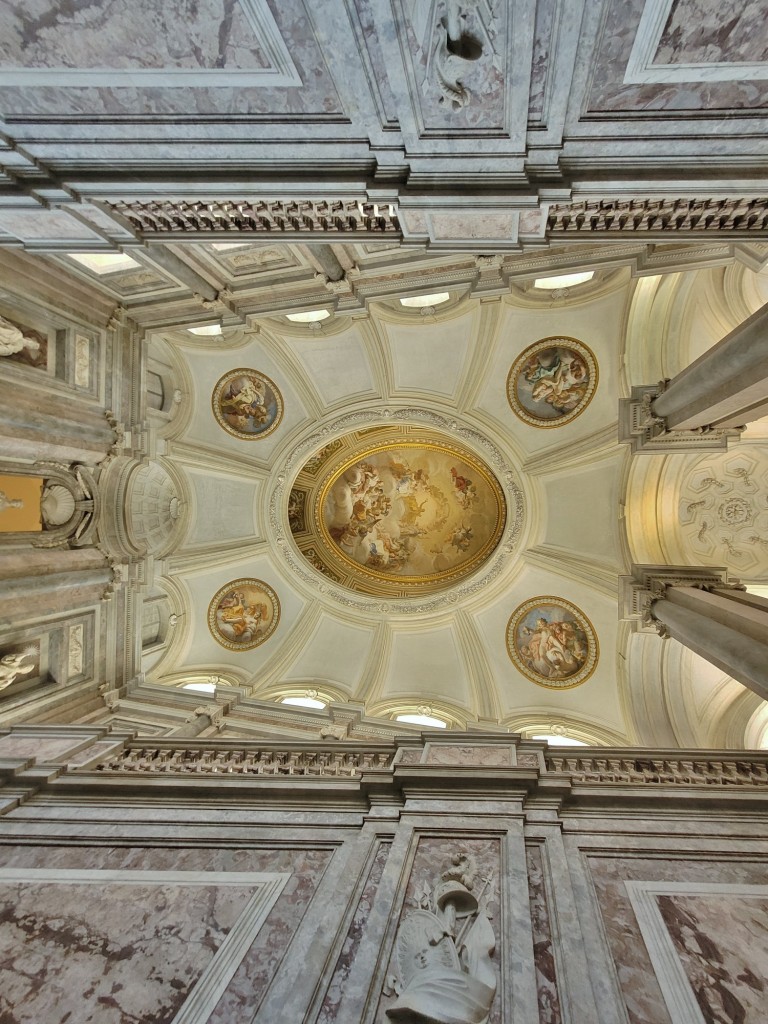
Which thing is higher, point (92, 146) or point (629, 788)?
point (92, 146)

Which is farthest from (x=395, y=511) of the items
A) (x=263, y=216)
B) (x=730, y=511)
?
(x=263, y=216)

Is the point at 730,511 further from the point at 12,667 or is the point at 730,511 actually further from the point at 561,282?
the point at 12,667

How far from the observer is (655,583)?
38.5 ft

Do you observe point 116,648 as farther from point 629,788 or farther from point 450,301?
point 450,301

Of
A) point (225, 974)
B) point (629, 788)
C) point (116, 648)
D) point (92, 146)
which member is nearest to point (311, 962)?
point (225, 974)

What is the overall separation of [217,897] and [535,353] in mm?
15136

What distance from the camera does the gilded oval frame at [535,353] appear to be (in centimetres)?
1543

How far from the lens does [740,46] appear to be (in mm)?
4090

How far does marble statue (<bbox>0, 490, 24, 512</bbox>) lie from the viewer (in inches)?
361

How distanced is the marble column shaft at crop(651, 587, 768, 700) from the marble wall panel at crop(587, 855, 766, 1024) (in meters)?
2.49

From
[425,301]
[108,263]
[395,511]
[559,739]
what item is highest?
[425,301]

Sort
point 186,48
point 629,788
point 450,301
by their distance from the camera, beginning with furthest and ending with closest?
point 450,301, point 629,788, point 186,48

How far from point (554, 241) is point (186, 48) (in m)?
4.20

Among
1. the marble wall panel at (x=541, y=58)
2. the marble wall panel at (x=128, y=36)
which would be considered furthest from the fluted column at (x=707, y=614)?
the marble wall panel at (x=128, y=36)
